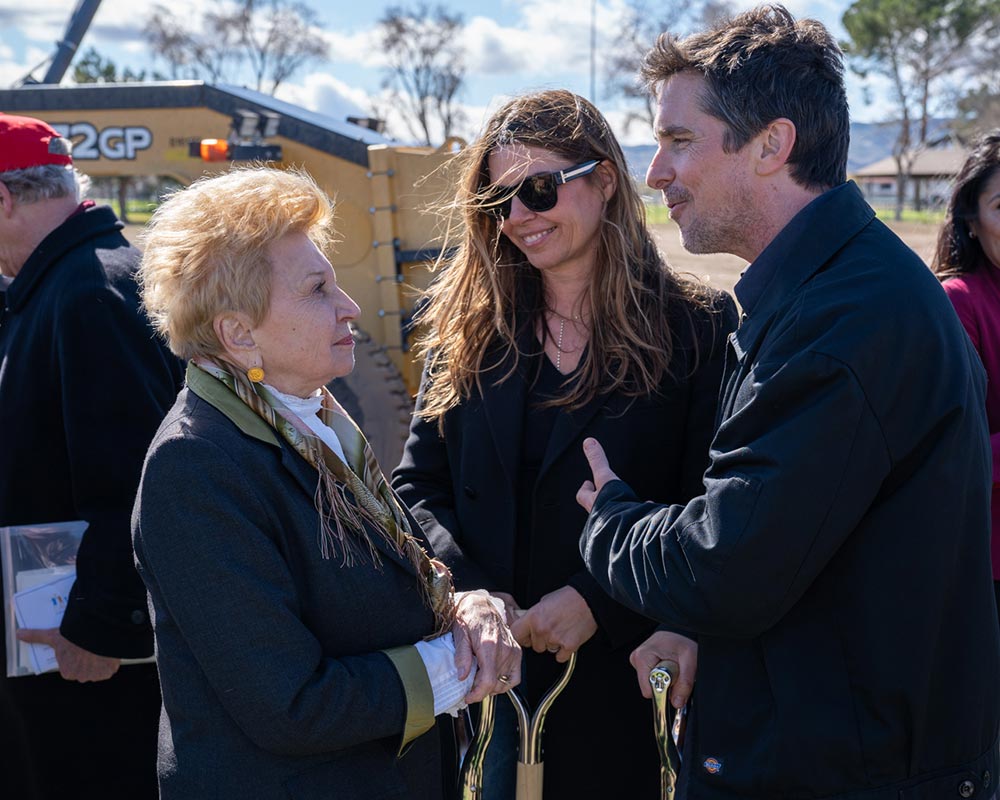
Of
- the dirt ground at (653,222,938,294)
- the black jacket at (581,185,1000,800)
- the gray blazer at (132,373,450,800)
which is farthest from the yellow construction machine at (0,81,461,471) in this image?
the dirt ground at (653,222,938,294)

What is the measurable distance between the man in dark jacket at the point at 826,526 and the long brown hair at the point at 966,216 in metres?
1.44

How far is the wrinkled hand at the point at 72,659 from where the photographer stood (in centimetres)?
251

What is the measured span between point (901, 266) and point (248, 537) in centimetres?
116

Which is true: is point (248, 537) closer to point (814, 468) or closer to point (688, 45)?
point (814, 468)

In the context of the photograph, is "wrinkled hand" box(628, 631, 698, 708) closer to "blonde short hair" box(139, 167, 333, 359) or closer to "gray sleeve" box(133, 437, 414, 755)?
"gray sleeve" box(133, 437, 414, 755)

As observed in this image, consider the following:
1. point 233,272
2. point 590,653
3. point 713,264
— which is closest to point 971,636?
point 590,653

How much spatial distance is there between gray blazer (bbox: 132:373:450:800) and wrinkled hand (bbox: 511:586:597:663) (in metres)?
0.47

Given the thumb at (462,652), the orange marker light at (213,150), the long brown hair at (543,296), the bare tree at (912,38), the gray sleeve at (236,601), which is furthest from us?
the bare tree at (912,38)

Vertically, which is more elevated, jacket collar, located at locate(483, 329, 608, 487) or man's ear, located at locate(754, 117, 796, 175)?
man's ear, located at locate(754, 117, 796, 175)

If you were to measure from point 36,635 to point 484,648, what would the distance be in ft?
4.22

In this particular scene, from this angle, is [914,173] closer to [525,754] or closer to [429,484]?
[429,484]

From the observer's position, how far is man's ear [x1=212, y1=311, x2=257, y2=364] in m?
1.80

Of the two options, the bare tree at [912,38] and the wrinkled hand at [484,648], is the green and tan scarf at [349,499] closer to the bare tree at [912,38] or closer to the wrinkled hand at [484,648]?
the wrinkled hand at [484,648]

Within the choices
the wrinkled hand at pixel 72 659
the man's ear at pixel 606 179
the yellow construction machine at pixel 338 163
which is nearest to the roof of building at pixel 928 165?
the yellow construction machine at pixel 338 163
